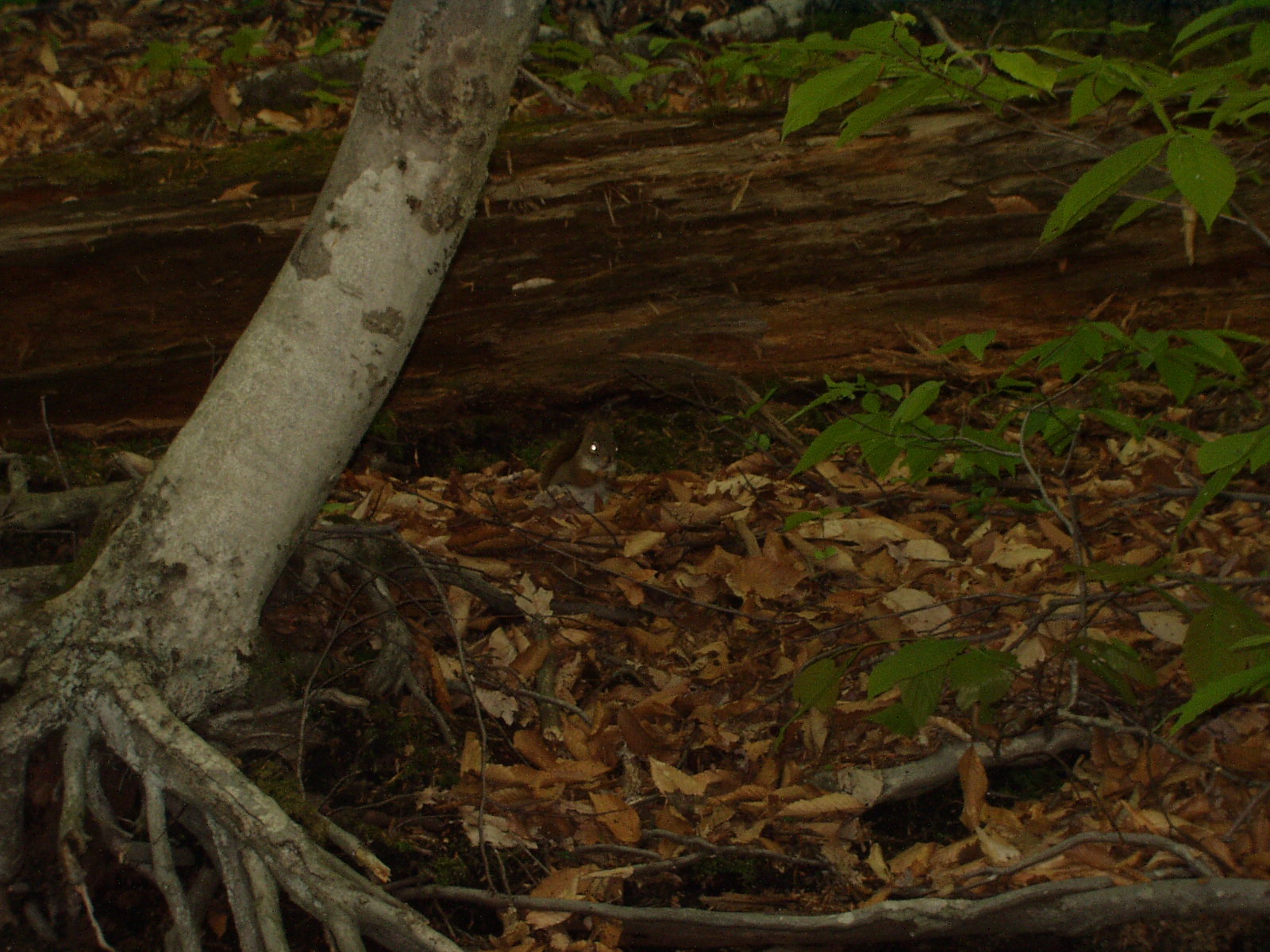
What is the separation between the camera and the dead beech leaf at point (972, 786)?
249 cm

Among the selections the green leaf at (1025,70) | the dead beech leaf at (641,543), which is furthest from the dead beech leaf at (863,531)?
the green leaf at (1025,70)

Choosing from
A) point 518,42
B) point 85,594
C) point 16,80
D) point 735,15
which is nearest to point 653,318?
point 518,42

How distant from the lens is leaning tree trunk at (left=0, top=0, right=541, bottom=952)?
213 cm

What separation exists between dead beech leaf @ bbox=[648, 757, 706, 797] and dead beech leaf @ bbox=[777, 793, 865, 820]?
25cm

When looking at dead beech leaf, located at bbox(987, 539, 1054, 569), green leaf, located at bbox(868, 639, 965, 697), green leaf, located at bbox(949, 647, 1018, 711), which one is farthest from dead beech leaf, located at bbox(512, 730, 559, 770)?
dead beech leaf, located at bbox(987, 539, 1054, 569)

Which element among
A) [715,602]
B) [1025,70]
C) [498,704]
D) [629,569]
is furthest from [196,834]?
[1025,70]

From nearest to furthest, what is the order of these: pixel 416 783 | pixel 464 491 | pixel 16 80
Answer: pixel 416 783, pixel 464 491, pixel 16 80

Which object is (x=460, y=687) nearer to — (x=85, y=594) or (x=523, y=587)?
(x=523, y=587)

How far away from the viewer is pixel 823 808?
2.50 meters

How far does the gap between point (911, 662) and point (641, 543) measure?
65.2 inches

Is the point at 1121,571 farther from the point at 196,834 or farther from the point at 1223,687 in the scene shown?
the point at 196,834

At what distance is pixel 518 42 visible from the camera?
220 centimetres

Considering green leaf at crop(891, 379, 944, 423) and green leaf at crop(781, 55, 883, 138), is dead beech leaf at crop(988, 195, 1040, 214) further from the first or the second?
green leaf at crop(781, 55, 883, 138)

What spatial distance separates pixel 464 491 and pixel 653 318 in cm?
114
